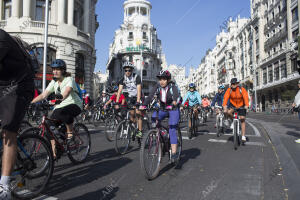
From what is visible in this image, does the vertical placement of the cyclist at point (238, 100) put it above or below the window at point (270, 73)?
below

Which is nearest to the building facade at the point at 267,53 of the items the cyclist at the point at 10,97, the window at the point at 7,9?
the cyclist at the point at 10,97

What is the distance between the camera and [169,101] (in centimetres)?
423

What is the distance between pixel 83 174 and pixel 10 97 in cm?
188

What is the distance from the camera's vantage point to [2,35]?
2174 mm

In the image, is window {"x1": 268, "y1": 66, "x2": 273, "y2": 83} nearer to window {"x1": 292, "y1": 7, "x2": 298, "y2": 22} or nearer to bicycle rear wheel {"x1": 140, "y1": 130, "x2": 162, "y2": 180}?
window {"x1": 292, "y1": 7, "x2": 298, "y2": 22}

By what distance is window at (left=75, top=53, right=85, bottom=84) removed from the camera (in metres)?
24.8

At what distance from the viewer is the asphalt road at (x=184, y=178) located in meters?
2.86

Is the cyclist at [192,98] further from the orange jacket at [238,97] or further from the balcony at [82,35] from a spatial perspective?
the balcony at [82,35]

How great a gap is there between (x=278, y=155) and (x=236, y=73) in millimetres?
59463

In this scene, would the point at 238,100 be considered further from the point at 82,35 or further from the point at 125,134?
the point at 82,35

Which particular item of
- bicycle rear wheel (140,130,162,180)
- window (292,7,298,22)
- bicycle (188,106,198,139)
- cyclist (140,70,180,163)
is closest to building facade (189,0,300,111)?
window (292,7,298,22)

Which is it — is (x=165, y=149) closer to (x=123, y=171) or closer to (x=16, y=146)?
(x=123, y=171)

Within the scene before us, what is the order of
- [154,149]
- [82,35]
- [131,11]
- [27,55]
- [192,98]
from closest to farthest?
[27,55]
[154,149]
[192,98]
[82,35]
[131,11]

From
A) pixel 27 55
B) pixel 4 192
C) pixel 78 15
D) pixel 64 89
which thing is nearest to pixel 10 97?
pixel 27 55
